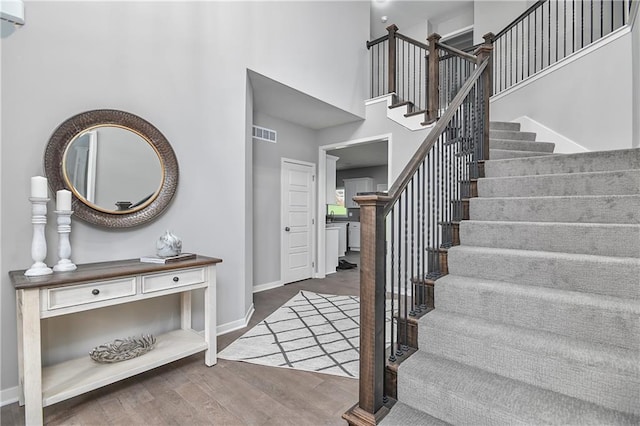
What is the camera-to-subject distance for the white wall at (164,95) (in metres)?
1.85

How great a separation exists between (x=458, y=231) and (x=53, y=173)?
2810mm

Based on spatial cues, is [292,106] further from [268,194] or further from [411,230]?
[411,230]

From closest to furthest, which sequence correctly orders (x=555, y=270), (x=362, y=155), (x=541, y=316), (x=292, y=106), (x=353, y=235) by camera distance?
(x=541, y=316), (x=555, y=270), (x=292, y=106), (x=362, y=155), (x=353, y=235)

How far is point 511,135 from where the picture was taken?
3.48 meters

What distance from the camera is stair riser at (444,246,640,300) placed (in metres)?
1.47

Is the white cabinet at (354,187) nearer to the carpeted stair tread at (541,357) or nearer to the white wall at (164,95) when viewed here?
the white wall at (164,95)

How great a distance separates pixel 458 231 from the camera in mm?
2252

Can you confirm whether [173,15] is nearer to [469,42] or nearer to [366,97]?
[366,97]

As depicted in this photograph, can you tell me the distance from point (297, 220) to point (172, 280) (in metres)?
3.05

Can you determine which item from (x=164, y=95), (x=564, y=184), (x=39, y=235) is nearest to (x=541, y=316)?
(x=564, y=184)

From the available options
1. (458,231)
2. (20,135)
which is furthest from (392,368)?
(20,135)

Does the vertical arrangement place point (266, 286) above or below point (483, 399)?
below

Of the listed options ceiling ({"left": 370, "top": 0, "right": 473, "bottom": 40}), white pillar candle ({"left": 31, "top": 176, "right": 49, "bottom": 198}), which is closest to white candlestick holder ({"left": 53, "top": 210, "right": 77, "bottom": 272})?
white pillar candle ({"left": 31, "top": 176, "right": 49, "bottom": 198})

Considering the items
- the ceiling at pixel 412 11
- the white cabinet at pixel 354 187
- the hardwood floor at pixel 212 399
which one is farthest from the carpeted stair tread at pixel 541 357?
the white cabinet at pixel 354 187
